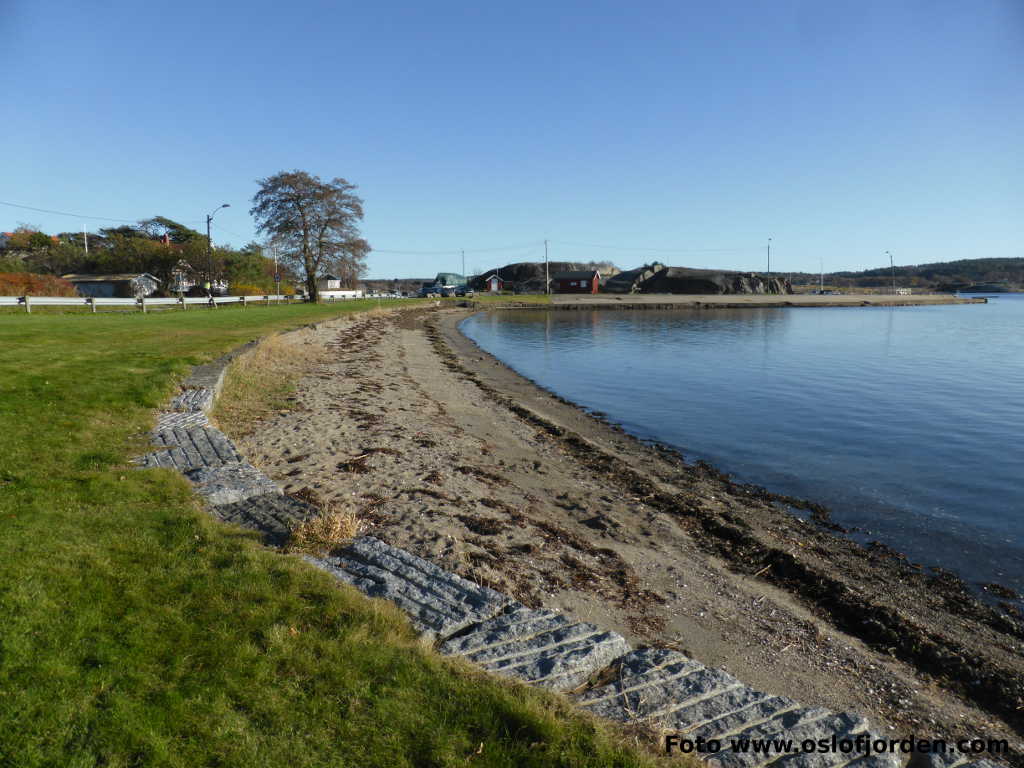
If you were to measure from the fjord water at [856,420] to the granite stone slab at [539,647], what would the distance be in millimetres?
6431

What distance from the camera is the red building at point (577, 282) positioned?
11775cm

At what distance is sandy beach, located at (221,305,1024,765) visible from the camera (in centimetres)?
528

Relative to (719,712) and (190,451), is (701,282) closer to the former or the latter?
(190,451)

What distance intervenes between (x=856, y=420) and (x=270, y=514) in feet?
56.8

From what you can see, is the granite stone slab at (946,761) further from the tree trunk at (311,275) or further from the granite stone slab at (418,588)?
the tree trunk at (311,275)

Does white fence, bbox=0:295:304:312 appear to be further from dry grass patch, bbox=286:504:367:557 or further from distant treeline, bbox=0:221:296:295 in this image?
dry grass patch, bbox=286:504:367:557

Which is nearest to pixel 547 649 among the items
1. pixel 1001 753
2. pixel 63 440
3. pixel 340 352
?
pixel 1001 753

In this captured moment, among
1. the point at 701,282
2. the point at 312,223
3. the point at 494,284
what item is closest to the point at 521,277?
the point at 494,284

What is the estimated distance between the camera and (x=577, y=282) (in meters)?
119

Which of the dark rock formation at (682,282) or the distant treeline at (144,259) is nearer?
the distant treeline at (144,259)

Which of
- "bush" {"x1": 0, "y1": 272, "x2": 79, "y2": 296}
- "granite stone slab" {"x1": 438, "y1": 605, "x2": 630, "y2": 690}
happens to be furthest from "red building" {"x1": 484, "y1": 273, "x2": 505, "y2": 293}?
"granite stone slab" {"x1": 438, "y1": 605, "x2": 630, "y2": 690}

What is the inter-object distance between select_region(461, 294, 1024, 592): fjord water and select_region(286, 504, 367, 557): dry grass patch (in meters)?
7.91

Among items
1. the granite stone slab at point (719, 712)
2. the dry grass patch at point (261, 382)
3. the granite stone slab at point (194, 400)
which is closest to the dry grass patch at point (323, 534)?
the granite stone slab at point (719, 712)

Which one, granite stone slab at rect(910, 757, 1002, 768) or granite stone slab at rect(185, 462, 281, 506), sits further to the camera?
granite stone slab at rect(185, 462, 281, 506)
